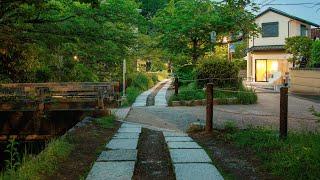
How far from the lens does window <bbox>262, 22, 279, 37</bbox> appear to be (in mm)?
43062

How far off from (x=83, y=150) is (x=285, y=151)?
379 centimetres

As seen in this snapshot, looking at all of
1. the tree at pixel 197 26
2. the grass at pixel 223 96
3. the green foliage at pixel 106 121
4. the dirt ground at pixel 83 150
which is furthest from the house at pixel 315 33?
the dirt ground at pixel 83 150

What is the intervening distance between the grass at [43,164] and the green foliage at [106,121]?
4029mm

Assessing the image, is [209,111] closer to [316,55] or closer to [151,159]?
[151,159]

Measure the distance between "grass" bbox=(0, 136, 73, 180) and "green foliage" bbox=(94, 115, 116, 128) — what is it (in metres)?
4.03

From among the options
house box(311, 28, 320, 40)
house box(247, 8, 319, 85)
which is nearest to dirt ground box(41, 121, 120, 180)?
house box(247, 8, 319, 85)

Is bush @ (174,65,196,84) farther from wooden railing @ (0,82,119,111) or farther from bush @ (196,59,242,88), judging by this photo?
wooden railing @ (0,82,119,111)

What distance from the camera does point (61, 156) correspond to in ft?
26.4

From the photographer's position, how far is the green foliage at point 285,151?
644 cm

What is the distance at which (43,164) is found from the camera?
707cm

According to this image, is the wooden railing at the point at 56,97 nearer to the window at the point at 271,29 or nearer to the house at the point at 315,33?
the window at the point at 271,29

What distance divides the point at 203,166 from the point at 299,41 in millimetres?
29284

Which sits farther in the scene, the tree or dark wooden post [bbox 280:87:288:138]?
the tree

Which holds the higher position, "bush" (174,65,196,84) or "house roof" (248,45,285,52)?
"house roof" (248,45,285,52)
